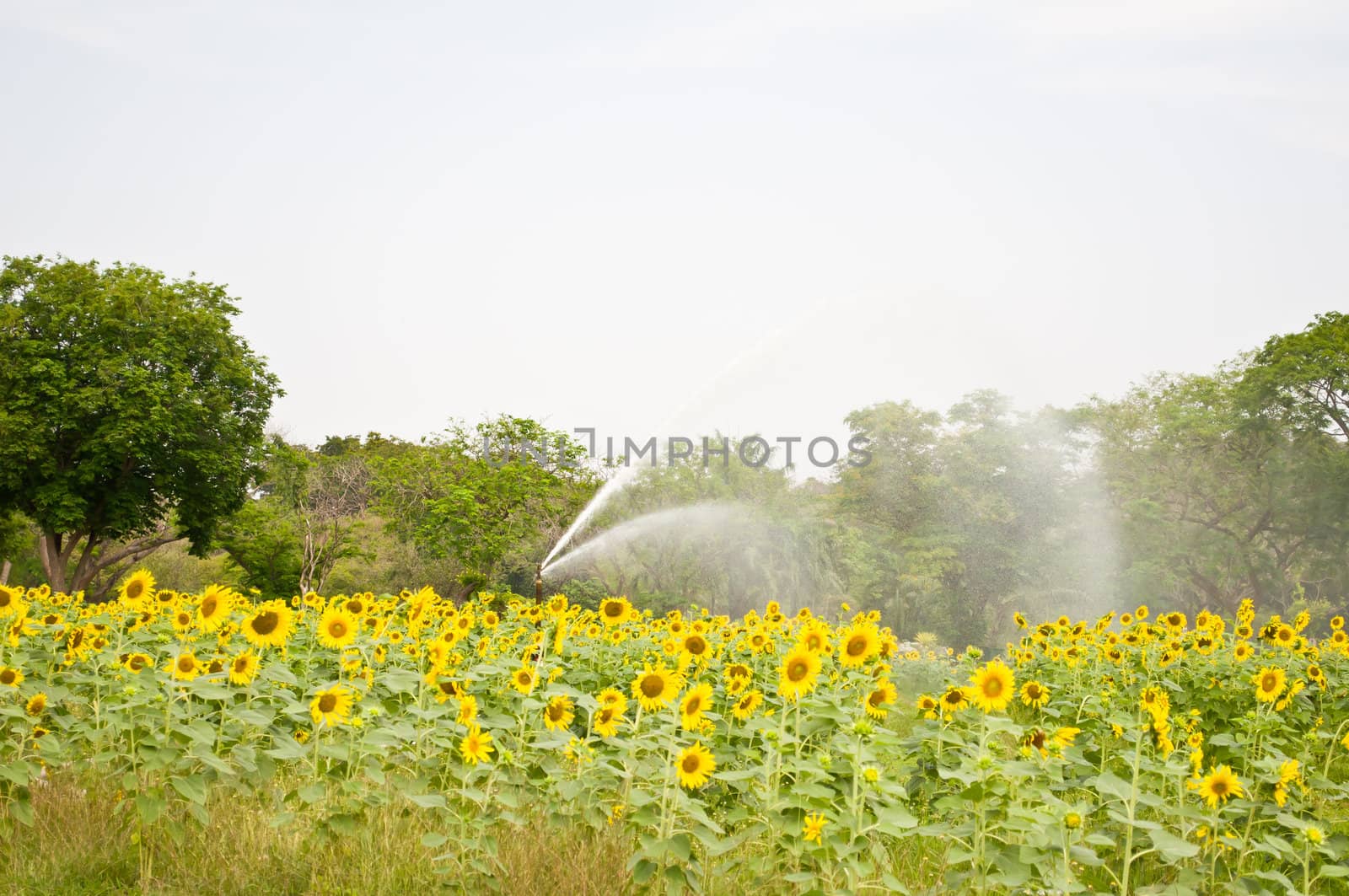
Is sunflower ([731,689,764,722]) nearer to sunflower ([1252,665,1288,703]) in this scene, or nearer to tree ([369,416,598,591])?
sunflower ([1252,665,1288,703])

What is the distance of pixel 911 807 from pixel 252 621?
125 inches

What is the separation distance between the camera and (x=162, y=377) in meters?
26.2

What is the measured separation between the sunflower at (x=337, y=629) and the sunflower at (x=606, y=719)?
1.20m

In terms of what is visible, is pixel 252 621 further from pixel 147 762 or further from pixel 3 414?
pixel 3 414

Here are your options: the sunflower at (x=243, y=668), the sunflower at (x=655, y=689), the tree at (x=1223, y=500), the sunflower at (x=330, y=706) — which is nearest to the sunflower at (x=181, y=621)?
the sunflower at (x=243, y=668)

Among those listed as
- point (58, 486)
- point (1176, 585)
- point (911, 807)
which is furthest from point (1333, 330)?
point (58, 486)

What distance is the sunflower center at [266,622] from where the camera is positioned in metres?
3.92

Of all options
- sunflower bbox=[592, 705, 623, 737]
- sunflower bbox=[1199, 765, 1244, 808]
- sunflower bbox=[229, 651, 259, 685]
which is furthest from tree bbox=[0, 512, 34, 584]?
sunflower bbox=[1199, 765, 1244, 808]

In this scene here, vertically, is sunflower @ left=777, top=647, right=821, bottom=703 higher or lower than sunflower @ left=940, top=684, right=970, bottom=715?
higher

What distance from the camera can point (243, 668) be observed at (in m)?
3.76

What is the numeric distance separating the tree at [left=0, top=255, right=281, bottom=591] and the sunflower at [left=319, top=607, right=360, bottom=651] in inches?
913

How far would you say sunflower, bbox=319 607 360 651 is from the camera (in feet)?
13.5

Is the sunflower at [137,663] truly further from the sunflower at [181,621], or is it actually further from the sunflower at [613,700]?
the sunflower at [613,700]

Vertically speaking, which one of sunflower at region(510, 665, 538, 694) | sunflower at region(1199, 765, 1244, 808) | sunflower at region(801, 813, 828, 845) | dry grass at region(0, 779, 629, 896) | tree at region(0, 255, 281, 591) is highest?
tree at region(0, 255, 281, 591)
